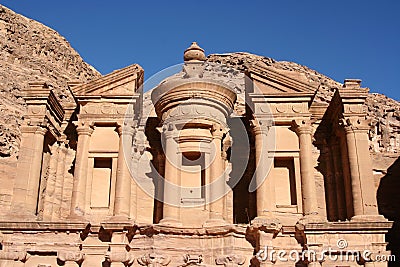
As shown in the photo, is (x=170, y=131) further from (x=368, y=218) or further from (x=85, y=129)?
(x=368, y=218)

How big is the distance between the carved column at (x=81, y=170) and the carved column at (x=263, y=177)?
6418 mm

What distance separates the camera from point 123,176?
59.9 feet

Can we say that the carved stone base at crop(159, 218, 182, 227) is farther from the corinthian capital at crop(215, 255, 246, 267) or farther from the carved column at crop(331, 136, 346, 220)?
the carved column at crop(331, 136, 346, 220)

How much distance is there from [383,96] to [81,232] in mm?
25370

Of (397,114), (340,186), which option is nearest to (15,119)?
(340,186)

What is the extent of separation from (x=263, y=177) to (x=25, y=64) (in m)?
22.9

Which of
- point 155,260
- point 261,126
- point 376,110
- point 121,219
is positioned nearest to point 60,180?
point 121,219

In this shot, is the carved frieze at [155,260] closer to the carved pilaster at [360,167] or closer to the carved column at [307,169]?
the carved column at [307,169]

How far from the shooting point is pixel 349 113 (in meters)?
18.0

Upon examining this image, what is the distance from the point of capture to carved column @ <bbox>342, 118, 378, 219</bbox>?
658 inches

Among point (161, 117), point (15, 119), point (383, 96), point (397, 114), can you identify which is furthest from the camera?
point (383, 96)

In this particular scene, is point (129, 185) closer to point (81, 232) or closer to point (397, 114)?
point (81, 232)

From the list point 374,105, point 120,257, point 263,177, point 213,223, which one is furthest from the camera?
point 374,105

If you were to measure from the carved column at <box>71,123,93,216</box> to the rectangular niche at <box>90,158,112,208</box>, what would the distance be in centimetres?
66
